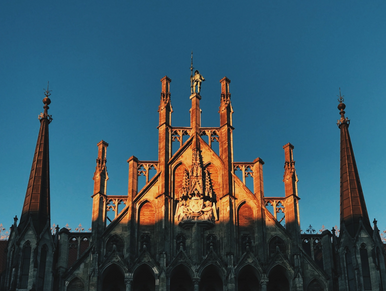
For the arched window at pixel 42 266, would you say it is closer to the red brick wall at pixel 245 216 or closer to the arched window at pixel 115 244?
the arched window at pixel 115 244

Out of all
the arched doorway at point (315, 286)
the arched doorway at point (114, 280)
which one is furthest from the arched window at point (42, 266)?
the arched doorway at point (315, 286)

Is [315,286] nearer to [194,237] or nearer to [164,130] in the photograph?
[194,237]

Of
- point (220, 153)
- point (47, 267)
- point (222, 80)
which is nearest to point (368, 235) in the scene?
point (220, 153)

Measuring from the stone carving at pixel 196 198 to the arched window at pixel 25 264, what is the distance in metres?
5.89

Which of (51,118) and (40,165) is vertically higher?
(51,118)

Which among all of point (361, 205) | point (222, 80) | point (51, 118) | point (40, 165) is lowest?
point (361, 205)

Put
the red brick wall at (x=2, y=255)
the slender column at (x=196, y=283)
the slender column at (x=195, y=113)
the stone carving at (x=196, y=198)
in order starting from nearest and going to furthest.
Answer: the slender column at (x=196, y=283), the stone carving at (x=196, y=198), the slender column at (x=195, y=113), the red brick wall at (x=2, y=255)

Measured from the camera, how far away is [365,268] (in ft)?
89.7

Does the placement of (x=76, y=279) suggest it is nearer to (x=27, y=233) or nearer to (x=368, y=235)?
(x=27, y=233)

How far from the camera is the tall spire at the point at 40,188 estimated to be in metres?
28.0

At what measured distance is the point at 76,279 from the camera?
27797 millimetres

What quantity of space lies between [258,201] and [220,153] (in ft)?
9.03

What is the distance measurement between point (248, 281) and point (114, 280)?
521 cm

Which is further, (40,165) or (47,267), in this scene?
(40,165)
